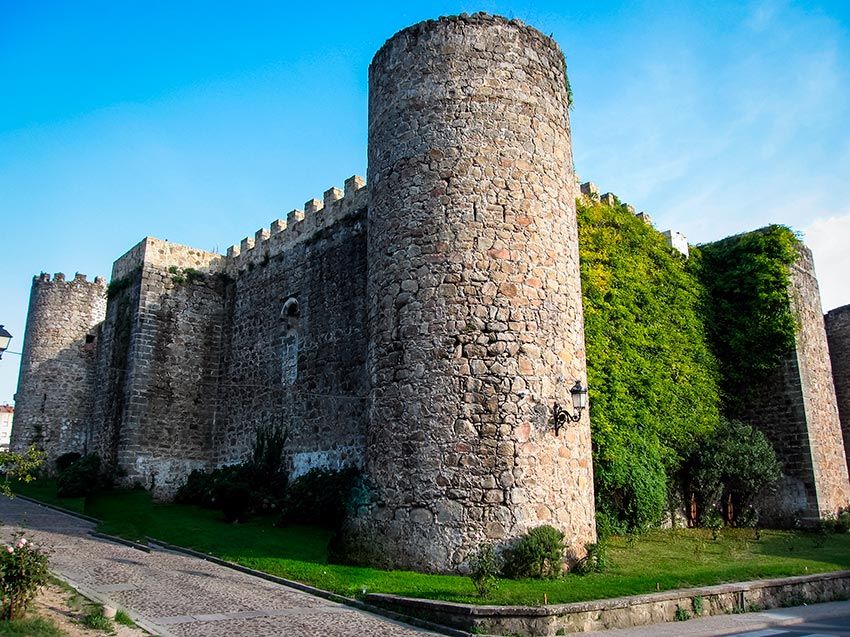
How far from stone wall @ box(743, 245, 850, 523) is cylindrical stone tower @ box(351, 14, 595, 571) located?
9545 mm

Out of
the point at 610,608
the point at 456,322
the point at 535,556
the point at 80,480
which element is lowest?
the point at 610,608

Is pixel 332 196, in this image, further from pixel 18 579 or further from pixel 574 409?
pixel 18 579

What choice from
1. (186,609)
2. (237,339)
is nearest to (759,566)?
(186,609)

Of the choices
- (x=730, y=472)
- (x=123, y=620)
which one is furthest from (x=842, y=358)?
(x=123, y=620)

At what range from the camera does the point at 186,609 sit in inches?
361

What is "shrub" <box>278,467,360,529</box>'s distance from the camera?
615 inches

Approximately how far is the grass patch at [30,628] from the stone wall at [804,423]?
58.1ft

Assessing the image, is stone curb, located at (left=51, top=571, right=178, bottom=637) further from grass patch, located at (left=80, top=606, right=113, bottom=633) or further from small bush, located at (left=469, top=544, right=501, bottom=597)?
small bush, located at (left=469, top=544, right=501, bottom=597)

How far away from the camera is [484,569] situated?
32.0ft

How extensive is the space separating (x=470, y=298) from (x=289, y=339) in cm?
924

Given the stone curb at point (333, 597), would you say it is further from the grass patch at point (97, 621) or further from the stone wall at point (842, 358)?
the stone wall at point (842, 358)

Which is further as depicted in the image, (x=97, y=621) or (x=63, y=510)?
(x=63, y=510)

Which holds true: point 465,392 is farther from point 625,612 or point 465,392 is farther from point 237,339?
point 237,339

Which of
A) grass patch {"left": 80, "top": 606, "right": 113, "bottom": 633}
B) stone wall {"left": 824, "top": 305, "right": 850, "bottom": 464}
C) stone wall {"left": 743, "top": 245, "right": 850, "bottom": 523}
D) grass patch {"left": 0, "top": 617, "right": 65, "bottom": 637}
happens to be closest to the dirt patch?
grass patch {"left": 80, "top": 606, "right": 113, "bottom": 633}
